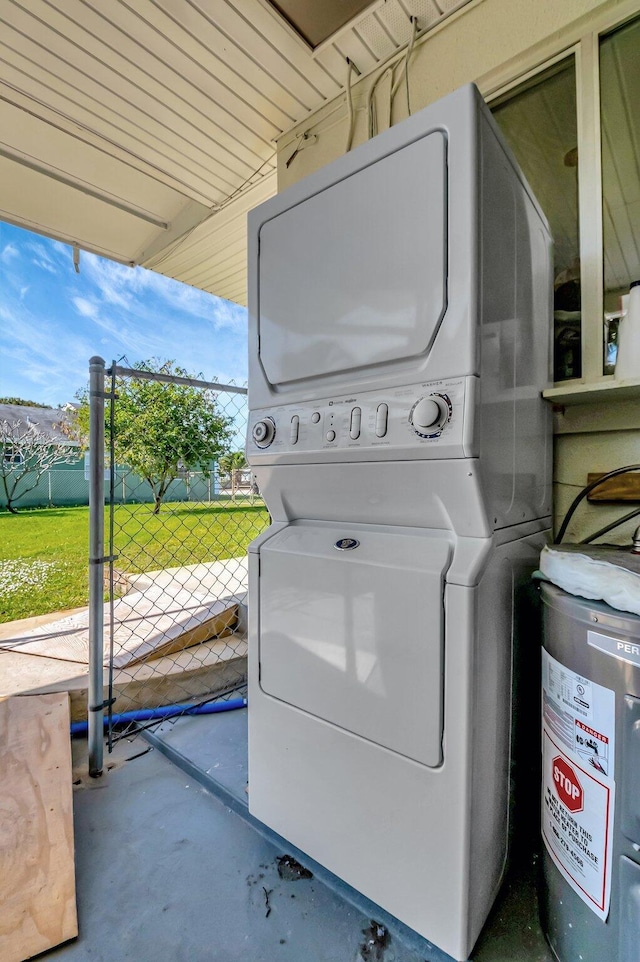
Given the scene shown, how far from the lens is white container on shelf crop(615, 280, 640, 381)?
1077mm

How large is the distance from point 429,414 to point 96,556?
135cm

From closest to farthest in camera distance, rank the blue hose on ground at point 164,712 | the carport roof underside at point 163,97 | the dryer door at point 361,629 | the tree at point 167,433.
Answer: the dryer door at point 361,629, the carport roof underside at point 163,97, the blue hose on ground at point 164,712, the tree at point 167,433

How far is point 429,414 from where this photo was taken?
838mm

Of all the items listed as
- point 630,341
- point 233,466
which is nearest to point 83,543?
point 233,466

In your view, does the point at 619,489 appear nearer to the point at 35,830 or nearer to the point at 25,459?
the point at 35,830

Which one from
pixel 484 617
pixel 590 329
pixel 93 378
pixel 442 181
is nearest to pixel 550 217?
pixel 590 329

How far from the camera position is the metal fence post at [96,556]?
1536 millimetres

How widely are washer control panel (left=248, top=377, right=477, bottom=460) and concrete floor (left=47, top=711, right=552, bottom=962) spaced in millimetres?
1156

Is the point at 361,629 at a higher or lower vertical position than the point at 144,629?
higher

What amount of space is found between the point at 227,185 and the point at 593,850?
10.6ft

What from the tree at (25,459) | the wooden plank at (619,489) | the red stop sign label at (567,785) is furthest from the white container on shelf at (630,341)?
the tree at (25,459)

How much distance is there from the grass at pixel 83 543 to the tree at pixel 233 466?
0.13 meters

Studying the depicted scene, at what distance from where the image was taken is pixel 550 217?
140 cm

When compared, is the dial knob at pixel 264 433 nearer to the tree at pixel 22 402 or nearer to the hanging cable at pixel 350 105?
the hanging cable at pixel 350 105
